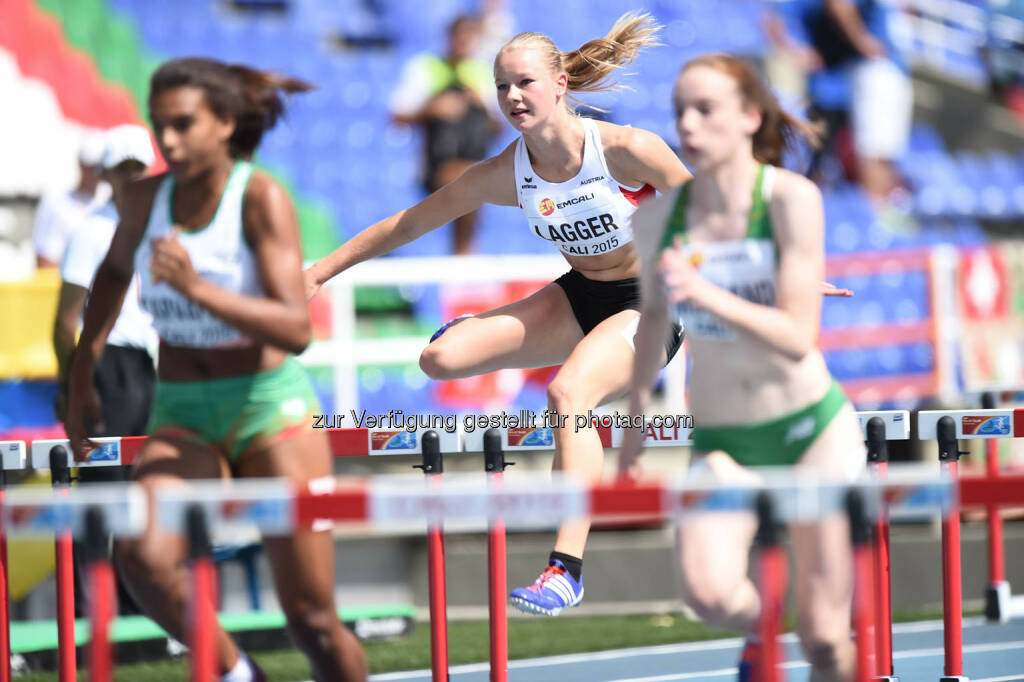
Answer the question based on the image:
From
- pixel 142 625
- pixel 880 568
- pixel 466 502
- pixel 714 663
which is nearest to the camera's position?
pixel 466 502

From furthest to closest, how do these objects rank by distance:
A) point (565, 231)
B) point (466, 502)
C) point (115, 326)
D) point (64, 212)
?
point (64, 212) → point (115, 326) → point (565, 231) → point (466, 502)

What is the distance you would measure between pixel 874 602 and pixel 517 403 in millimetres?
4746

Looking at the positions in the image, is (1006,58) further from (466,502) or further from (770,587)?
(466,502)

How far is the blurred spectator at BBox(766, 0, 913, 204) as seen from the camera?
13.4 meters

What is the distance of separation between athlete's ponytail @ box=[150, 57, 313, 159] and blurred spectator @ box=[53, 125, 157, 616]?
248cm

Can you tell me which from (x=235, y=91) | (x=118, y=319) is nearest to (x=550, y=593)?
(x=235, y=91)

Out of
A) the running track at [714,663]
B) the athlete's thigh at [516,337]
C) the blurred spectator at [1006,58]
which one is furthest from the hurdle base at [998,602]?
the blurred spectator at [1006,58]

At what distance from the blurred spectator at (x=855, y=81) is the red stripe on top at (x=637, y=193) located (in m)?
8.79

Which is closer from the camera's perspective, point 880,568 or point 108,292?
point 108,292

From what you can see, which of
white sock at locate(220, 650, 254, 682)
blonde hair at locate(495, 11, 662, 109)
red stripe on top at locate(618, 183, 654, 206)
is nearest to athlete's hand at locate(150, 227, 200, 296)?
white sock at locate(220, 650, 254, 682)

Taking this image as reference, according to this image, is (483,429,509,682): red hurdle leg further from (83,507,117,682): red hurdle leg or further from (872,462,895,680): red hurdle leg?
(83,507,117,682): red hurdle leg

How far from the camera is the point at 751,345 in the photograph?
3.47 m

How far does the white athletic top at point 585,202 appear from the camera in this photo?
4.82 m

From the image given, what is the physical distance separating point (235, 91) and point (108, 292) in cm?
65
